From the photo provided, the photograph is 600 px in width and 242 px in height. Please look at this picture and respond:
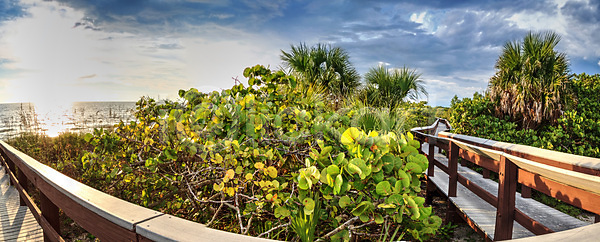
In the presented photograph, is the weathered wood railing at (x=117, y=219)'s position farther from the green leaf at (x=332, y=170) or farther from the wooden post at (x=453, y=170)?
the wooden post at (x=453, y=170)

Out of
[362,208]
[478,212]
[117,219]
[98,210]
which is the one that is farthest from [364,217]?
[478,212]

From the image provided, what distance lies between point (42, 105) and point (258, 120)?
12.6 meters

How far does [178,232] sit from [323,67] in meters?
12.2

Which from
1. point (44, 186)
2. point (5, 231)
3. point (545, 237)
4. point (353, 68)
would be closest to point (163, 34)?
point (5, 231)

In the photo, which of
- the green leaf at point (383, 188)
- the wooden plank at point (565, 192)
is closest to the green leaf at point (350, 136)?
the green leaf at point (383, 188)

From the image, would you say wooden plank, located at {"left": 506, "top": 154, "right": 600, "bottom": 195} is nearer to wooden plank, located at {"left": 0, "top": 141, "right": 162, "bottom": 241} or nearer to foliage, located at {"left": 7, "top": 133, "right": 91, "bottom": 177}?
wooden plank, located at {"left": 0, "top": 141, "right": 162, "bottom": 241}

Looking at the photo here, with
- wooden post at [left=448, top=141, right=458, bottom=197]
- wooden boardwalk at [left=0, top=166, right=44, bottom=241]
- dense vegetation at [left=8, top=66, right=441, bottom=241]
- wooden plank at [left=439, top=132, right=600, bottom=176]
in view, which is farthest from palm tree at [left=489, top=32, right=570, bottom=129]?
wooden boardwalk at [left=0, top=166, right=44, bottom=241]

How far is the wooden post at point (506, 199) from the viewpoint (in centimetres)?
337

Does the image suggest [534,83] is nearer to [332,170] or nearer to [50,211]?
[332,170]

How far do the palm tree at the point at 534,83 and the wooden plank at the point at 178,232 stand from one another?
8854mm

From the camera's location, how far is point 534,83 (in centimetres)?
768

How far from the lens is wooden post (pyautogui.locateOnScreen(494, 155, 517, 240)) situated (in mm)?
3369

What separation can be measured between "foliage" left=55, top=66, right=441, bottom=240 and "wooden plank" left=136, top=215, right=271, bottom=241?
2.42 ft

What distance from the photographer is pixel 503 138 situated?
7.72 meters
